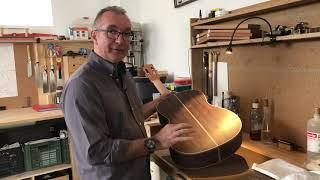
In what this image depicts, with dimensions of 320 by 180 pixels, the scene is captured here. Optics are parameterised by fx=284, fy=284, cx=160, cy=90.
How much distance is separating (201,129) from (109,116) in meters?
0.44

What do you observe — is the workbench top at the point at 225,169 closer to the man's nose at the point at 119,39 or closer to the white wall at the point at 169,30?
the man's nose at the point at 119,39

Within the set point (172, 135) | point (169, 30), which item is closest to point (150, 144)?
point (172, 135)

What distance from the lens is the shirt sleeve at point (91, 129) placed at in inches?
44.3

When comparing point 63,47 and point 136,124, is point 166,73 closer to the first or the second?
point 63,47

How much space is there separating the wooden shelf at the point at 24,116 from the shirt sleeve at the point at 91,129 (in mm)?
1262

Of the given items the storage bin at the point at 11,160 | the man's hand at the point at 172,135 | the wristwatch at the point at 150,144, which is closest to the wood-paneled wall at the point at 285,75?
the man's hand at the point at 172,135

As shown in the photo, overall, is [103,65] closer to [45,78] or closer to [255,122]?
[255,122]

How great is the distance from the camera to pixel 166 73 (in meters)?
2.97

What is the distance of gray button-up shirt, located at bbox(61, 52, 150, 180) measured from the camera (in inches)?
44.5

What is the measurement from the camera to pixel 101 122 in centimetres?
117

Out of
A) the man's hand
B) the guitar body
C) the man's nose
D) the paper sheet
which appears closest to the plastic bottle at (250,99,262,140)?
the guitar body

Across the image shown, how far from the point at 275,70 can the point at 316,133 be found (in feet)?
1.43

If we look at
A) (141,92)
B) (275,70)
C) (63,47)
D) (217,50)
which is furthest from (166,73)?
(275,70)

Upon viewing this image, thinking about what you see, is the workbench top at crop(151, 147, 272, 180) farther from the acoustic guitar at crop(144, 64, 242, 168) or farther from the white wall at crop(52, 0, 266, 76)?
the white wall at crop(52, 0, 266, 76)
